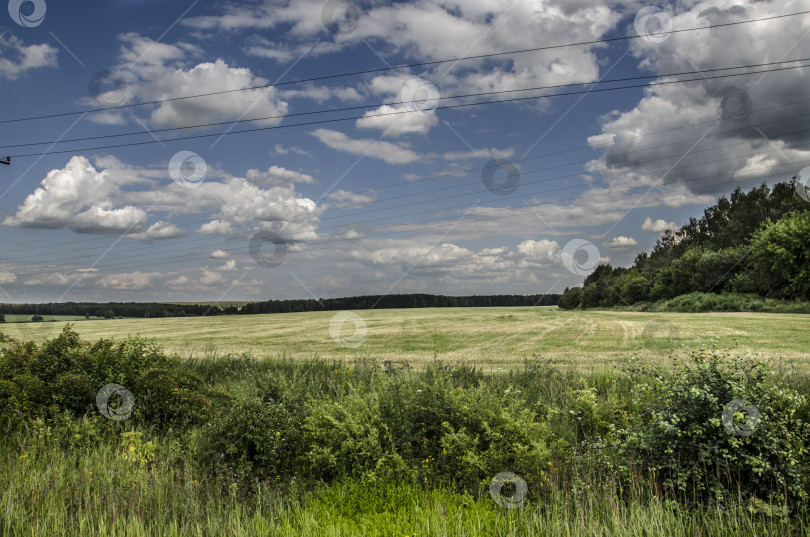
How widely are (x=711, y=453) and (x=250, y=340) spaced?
3106 centimetres

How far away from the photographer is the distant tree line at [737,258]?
43156 millimetres

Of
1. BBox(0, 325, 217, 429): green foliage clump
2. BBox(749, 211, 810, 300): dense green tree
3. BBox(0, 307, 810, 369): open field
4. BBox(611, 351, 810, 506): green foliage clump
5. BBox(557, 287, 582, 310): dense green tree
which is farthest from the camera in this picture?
BBox(557, 287, 582, 310): dense green tree

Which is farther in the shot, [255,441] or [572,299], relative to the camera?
[572,299]

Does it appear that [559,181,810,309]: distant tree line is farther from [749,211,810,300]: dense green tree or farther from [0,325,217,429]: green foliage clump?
[0,325,217,429]: green foliage clump

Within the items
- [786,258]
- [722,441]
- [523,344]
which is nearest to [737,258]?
[786,258]

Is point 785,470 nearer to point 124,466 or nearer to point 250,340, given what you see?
point 124,466

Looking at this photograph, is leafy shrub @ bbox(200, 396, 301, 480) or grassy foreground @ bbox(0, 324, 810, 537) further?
leafy shrub @ bbox(200, 396, 301, 480)

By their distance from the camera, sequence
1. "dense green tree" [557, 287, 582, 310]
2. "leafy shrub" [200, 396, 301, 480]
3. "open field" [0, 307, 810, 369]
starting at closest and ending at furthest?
"leafy shrub" [200, 396, 301, 480]
"open field" [0, 307, 810, 369]
"dense green tree" [557, 287, 582, 310]

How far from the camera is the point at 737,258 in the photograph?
179ft

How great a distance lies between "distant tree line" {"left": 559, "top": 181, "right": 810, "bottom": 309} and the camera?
142 feet

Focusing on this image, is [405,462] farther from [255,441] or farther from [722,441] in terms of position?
[722,441]

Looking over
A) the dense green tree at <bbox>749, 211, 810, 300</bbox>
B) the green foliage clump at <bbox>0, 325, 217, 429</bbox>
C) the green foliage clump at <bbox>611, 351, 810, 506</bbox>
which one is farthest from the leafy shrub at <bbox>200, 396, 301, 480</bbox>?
the dense green tree at <bbox>749, 211, 810, 300</bbox>

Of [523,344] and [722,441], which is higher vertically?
[722,441]

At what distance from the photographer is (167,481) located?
6.44m
